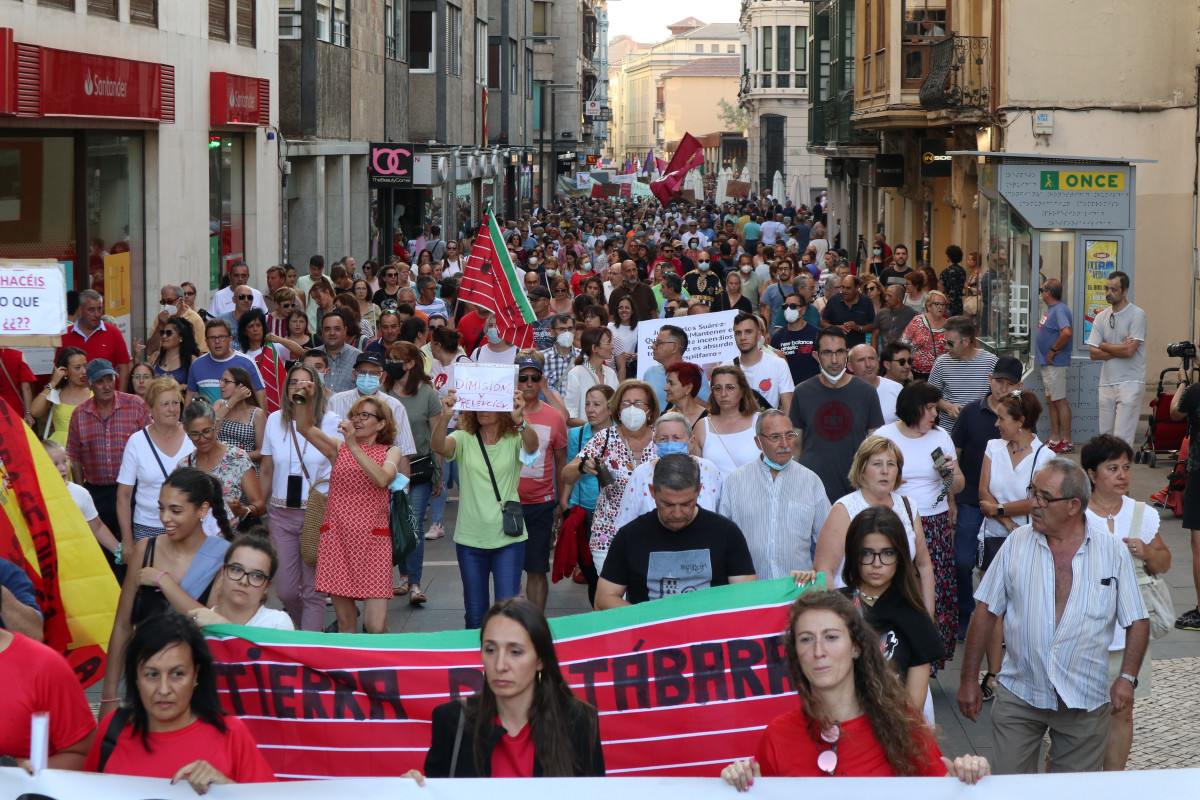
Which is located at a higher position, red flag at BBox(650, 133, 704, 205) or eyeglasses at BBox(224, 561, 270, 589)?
red flag at BBox(650, 133, 704, 205)

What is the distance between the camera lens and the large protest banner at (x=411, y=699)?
5.54 m

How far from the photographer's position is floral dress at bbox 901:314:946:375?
12.9 meters

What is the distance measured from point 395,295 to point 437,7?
21.4 meters

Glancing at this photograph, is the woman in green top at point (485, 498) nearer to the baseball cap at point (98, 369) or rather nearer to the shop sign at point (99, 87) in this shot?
the baseball cap at point (98, 369)

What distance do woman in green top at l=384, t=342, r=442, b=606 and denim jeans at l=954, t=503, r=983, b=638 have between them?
3.38 metres

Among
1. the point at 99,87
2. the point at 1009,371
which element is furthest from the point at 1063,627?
the point at 99,87

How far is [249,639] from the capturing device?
5543 millimetres

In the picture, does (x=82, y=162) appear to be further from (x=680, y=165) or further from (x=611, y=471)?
(x=680, y=165)

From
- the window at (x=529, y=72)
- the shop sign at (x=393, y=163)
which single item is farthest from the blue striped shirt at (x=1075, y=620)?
the window at (x=529, y=72)

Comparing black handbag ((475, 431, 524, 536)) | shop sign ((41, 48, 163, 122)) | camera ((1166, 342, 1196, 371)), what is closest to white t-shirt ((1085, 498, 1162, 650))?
black handbag ((475, 431, 524, 536))

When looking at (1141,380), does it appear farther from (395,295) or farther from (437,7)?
(437,7)

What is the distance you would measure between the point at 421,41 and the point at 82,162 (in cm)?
2265

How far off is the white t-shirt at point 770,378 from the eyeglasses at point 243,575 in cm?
539

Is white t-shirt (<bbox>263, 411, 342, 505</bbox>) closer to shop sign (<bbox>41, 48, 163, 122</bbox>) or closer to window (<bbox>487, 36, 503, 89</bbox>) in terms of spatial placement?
shop sign (<bbox>41, 48, 163, 122</bbox>)
